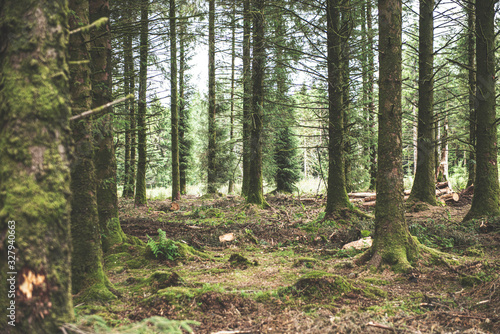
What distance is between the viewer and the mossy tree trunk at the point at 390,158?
521 cm

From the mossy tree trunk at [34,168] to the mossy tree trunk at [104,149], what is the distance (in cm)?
405

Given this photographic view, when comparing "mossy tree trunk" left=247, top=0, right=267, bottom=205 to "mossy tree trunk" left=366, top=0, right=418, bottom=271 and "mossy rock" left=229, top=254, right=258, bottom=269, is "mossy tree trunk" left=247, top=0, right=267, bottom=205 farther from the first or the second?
"mossy tree trunk" left=366, top=0, right=418, bottom=271

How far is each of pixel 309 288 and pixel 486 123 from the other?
7717 mm

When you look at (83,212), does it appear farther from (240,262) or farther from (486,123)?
(486,123)

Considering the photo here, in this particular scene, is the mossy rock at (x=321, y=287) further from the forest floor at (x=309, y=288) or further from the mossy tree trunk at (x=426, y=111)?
the mossy tree trunk at (x=426, y=111)

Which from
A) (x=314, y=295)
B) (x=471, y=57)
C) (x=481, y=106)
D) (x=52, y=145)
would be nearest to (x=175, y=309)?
(x=314, y=295)

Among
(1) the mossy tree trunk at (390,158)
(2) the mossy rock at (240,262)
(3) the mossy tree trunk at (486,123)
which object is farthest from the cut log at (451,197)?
(2) the mossy rock at (240,262)

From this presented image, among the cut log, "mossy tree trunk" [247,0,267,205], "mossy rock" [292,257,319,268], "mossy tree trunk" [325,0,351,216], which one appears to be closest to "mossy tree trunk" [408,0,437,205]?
the cut log

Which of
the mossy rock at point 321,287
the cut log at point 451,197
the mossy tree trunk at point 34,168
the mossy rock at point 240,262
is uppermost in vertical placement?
the mossy tree trunk at point 34,168

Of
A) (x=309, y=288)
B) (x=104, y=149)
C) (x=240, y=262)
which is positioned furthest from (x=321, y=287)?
(x=104, y=149)

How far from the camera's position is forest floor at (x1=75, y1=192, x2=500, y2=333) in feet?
10.6

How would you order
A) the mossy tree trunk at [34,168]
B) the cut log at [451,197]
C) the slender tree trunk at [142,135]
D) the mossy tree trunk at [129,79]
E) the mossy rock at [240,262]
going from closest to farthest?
the mossy tree trunk at [34,168], the mossy rock at [240,262], the mossy tree trunk at [129,79], the slender tree trunk at [142,135], the cut log at [451,197]

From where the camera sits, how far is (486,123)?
8.27m

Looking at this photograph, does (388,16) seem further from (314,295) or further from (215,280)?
(215,280)
